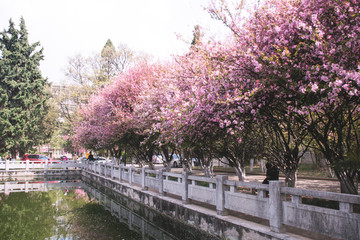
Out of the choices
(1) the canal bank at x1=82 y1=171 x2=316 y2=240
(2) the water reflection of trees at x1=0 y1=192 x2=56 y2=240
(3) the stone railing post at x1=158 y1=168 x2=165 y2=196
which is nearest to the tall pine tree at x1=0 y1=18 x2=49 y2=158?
(2) the water reflection of trees at x1=0 y1=192 x2=56 y2=240

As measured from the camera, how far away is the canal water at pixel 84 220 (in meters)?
10.6

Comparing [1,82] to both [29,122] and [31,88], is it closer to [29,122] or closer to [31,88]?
[31,88]

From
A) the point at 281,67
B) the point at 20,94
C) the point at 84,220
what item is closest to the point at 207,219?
the point at 281,67

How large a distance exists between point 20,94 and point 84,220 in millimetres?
29272

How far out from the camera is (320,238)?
6344 mm

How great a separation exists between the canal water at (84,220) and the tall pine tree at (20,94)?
60.2 ft

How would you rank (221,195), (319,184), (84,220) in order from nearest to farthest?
(221,195) < (84,220) < (319,184)

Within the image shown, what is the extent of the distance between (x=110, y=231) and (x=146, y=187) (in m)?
3.72

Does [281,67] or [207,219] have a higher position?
[281,67]

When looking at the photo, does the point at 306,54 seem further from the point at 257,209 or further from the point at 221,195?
the point at 221,195

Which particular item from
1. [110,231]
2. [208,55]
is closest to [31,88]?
[110,231]

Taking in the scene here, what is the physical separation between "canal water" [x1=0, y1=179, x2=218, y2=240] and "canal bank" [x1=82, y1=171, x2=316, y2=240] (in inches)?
8.9

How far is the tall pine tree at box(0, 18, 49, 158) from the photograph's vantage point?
1420 inches

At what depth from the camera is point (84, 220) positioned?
13070 millimetres
